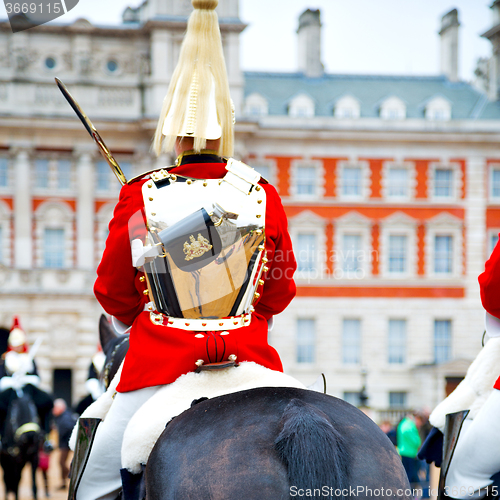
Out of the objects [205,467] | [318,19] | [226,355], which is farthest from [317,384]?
[318,19]

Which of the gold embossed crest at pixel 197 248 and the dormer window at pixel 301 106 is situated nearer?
the gold embossed crest at pixel 197 248

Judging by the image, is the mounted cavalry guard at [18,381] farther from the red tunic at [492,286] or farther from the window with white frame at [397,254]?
the window with white frame at [397,254]

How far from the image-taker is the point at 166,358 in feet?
8.34

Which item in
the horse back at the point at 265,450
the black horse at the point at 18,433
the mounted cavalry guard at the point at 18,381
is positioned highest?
the horse back at the point at 265,450

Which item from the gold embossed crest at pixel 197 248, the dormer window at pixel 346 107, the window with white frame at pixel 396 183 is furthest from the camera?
the dormer window at pixel 346 107

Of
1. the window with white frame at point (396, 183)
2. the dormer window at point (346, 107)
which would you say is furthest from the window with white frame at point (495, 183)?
the dormer window at point (346, 107)

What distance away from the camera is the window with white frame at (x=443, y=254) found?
2855cm

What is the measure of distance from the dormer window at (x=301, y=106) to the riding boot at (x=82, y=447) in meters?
27.4

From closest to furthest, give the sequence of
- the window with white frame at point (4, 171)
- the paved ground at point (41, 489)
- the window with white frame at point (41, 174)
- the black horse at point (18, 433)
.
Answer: the black horse at point (18, 433), the paved ground at point (41, 489), the window with white frame at point (4, 171), the window with white frame at point (41, 174)

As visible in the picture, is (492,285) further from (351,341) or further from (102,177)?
(102,177)

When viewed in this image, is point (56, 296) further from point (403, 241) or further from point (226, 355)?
point (226, 355)

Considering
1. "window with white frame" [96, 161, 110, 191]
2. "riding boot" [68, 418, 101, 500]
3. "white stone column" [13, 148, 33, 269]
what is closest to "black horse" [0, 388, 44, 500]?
"riding boot" [68, 418, 101, 500]

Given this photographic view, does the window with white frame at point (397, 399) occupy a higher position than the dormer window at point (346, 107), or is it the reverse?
the dormer window at point (346, 107)

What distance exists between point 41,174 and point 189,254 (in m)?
26.4
